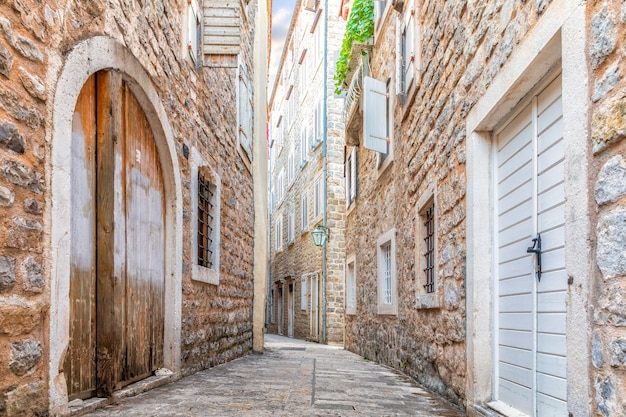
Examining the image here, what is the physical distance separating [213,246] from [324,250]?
7852 millimetres

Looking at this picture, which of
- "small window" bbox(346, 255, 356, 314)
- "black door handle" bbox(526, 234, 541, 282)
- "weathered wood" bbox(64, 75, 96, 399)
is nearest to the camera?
"black door handle" bbox(526, 234, 541, 282)

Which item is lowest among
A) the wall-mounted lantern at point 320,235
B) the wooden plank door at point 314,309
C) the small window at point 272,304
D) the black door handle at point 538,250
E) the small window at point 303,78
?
the small window at point 272,304

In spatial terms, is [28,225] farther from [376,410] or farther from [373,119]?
[373,119]

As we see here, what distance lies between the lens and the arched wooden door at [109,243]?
347cm

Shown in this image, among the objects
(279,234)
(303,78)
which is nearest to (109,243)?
(303,78)

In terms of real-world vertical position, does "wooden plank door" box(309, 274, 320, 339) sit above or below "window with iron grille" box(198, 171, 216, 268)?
below

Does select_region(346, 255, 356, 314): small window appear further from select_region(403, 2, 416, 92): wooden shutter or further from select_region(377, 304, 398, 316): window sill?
select_region(403, 2, 416, 92): wooden shutter

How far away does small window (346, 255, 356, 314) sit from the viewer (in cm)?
1127

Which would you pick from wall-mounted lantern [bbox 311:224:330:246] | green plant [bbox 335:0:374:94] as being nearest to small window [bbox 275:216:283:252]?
wall-mounted lantern [bbox 311:224:330:246]

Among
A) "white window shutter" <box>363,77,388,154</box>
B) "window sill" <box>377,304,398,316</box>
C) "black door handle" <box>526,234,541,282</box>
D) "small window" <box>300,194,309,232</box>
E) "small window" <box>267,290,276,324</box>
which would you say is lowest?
"small window" <box>267,290,276,324</box>

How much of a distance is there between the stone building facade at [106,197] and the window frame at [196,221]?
0.02m

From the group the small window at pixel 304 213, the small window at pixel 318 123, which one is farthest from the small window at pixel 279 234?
the small window at pixel 318 123

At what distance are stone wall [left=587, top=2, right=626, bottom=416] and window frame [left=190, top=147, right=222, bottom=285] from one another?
4.26m

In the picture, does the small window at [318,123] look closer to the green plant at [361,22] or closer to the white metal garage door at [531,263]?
the green plant at [361,22]
